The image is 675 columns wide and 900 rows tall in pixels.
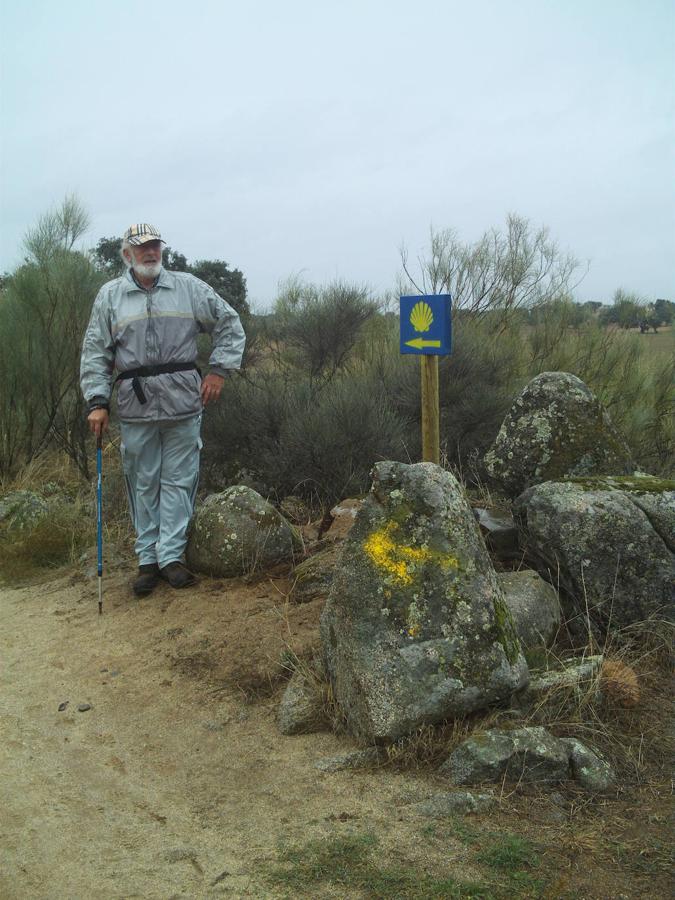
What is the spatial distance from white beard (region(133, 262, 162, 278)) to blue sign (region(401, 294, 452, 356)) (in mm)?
1623

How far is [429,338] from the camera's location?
560cm

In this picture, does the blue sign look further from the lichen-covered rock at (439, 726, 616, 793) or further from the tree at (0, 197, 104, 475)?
the tree at (0, 197, 104, 475)

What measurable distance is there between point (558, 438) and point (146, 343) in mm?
2676

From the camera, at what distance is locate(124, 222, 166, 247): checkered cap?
5414mm

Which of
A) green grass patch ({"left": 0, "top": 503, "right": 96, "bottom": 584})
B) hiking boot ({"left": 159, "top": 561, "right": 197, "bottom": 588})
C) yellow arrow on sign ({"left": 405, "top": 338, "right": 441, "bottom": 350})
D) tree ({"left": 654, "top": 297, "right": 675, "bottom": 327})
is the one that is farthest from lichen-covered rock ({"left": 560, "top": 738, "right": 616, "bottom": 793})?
tree ({"left": 654, "top": 297, "right": 675, "bottom": 327})

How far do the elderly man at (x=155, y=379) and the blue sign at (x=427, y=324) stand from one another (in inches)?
45.2

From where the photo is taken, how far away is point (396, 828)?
115 inches

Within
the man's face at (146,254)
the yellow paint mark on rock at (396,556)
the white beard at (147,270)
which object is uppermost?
the man's face at (146,254)

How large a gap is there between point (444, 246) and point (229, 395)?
566 centimetres

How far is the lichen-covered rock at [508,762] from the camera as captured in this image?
3.17 meters

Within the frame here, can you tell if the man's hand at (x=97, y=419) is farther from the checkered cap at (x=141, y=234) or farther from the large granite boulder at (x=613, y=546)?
the large granite boulder at (x=613, y=546)

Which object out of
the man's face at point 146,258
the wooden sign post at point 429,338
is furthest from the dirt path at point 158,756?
the man's face at point 146,258

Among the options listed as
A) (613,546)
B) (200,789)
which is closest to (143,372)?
(200,789)

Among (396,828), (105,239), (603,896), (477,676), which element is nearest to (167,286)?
(477,676)
